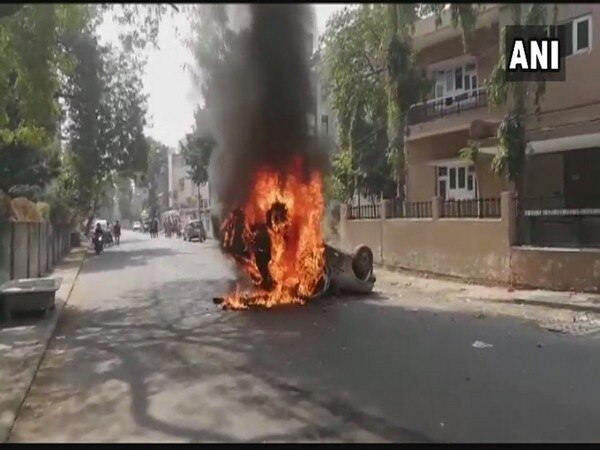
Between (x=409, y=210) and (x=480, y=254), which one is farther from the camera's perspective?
(x=409, y=210)

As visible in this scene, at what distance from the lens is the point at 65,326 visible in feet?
31.7

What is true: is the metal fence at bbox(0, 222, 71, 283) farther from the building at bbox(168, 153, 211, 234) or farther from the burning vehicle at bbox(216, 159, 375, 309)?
the building at bbox(168, 153, 211, 234)

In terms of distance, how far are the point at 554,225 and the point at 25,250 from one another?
39.9ft

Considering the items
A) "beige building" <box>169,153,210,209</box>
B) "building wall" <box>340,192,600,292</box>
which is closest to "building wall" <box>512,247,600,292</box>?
"building wall" <box>340,192,600,292</box>

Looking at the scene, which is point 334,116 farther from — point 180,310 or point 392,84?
point 180,310

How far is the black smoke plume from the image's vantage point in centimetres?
1157

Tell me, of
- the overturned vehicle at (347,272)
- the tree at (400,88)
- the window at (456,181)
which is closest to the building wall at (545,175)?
the window at (456,181)

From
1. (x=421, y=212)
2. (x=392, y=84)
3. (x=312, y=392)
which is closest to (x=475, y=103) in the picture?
(x=392, y=84)

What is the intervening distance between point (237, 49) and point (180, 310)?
16.1 ft

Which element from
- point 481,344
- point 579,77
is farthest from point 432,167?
point 481,344

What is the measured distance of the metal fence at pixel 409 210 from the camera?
16.9 m

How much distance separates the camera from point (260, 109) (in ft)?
39.2

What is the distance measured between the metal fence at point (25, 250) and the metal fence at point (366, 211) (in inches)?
402

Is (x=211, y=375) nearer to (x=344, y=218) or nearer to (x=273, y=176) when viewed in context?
(x=273, y=176)
